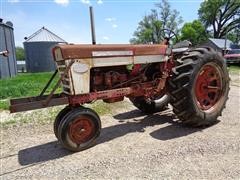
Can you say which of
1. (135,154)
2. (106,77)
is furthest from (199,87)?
(135,154)

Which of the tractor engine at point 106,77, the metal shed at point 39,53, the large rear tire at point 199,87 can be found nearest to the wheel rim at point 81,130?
the tractor engine at point 106,77

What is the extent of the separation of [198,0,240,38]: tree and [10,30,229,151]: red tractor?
152 ft

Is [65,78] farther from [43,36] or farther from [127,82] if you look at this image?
[43,36]

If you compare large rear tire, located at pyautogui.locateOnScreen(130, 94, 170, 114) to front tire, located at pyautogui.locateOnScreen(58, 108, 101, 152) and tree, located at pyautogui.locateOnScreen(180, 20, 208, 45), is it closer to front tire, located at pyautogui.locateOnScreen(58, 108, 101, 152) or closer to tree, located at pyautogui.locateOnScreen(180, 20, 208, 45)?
front tire, located at pyautogui.locateOnScreen(58, 108, 101, 152)

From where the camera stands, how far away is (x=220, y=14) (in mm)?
47875

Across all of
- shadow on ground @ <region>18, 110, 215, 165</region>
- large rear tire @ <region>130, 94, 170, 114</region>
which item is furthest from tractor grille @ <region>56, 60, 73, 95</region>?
large rear tire @ <region>130, 94, 170, 114</region>

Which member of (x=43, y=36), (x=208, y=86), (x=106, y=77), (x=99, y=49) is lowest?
(x=208, y=86)

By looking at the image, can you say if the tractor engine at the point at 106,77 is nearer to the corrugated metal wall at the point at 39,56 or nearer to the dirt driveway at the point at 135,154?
the dirt driveway at the point at 135,154

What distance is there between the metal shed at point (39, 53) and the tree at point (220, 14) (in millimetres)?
31088

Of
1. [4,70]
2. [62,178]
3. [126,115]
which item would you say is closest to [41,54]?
[4,70]

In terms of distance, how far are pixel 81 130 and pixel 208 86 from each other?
8.36ft

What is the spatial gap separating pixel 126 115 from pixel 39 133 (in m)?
1.96

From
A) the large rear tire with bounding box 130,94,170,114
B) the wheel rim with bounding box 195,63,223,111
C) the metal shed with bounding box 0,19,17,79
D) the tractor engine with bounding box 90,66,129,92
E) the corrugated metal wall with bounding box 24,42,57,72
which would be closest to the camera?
the tractor engine with bounding box 90,66,129,92

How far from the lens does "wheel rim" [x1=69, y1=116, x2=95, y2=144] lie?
151 inches
